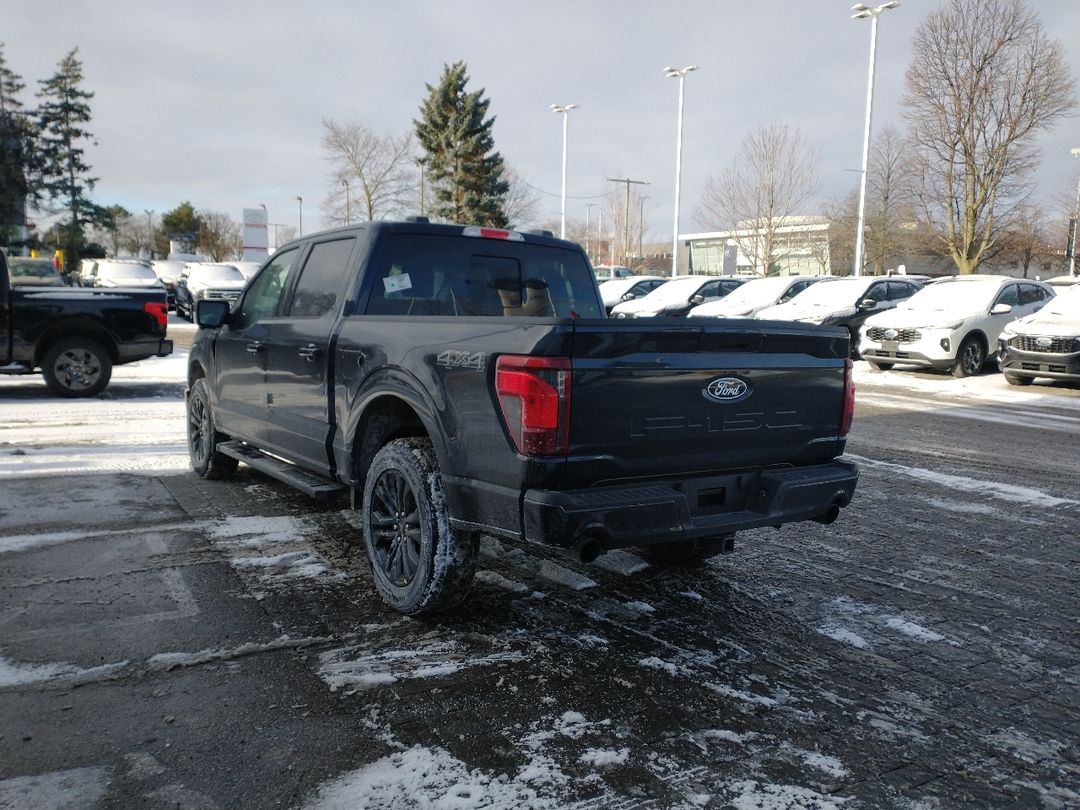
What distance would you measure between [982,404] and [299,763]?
1172 centimetres

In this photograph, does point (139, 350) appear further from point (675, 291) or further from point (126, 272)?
point (126, 272)

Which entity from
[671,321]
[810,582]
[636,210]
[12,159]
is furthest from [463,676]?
[636,210]

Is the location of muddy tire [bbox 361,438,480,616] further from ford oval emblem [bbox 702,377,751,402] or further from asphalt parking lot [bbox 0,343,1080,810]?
ford oval emblem [bbox 702,377,751,402]

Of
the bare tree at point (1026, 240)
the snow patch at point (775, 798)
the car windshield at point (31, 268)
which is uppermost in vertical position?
the bare tree at point (1026, 240)

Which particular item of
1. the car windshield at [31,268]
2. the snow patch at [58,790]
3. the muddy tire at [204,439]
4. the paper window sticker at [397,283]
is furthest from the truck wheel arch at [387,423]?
the car windshield at [31,268]

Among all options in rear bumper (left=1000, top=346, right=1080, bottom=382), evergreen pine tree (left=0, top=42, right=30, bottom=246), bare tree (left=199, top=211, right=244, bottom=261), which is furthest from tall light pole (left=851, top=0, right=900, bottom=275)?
bare tree (left=199, top=211, right=244, bottom=261)

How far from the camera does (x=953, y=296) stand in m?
16.6

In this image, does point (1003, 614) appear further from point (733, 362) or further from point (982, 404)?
point (982, 404)

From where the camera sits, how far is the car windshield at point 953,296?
16203mm

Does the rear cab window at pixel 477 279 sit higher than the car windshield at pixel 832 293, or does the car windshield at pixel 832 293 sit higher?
Result: the car windshield at pixel 832 293

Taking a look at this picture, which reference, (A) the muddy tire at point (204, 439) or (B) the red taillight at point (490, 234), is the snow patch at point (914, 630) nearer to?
(B) the red taillight at point (490, 234)

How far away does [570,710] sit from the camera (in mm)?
3252

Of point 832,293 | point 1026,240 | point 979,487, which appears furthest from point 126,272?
point 1026,240

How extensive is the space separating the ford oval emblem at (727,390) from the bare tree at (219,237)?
76.4 m
